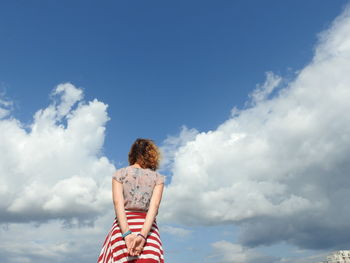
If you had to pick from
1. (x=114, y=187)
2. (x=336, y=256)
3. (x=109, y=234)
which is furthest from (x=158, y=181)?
(x=336, y=256)

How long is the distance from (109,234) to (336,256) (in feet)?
650

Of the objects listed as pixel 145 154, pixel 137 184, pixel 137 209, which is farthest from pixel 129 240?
pixel 145 154

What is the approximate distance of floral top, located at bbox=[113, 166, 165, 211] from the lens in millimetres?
7090

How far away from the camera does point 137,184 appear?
7219 mm

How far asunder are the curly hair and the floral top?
23 cm

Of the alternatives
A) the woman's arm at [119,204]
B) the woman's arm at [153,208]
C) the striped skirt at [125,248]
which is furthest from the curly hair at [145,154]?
the striped skirt at [125,248]

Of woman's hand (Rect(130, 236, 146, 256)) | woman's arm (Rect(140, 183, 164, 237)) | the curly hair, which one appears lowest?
woman's hand (Rect(130, 236, 146, 256))

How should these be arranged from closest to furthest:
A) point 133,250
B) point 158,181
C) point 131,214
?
1. point 133,250
2. point 131,214
3. point 158,181

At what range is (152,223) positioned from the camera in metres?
6.83

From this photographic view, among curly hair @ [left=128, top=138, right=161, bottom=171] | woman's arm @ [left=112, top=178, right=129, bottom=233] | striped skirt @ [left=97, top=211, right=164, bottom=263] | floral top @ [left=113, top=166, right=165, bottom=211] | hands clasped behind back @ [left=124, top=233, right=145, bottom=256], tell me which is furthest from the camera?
curly hair @ [left=128, top=138, right=161, bottom=171]

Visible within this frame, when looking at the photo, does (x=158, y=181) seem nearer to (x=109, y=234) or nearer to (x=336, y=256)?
(x=109, y=234)

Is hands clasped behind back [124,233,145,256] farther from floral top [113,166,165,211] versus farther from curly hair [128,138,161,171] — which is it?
curly hair [128,138,161,171]

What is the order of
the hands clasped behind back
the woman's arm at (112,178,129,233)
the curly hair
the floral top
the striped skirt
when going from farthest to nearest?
the curly hair, the floral top, the woman's arm at (112,178,129,233), the striped skirt, the hands clasped behind back

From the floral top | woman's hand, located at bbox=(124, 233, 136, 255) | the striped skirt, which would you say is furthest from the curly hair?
woman's hand, located at bbox=(124, 233, 136, 255)
